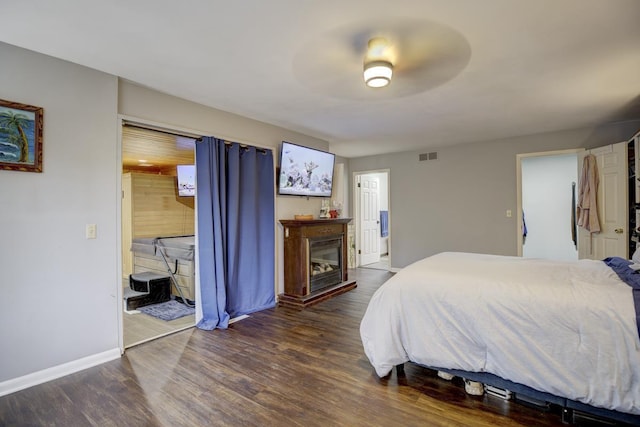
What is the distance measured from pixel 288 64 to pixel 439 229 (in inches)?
168

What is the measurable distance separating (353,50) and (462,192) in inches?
156

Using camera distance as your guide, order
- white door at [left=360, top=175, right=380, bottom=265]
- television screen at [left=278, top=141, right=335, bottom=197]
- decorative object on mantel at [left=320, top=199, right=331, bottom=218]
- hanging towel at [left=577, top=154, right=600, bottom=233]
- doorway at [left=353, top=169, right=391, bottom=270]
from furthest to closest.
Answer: white door at [left=360, top=175, right=380, bottom=265]
doorway at [left=353, top=169, right=391, bottom=270]
decorative object on mantel at [left=320, top=199, right=331, bottom=218]
television screen at [left=278, top=141, right=335, bottom=197]
hanging towel at [left=577, top=154, right=600, bottom=233]

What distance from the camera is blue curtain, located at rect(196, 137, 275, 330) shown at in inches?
127

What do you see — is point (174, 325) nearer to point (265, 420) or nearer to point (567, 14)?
point (265, 420)

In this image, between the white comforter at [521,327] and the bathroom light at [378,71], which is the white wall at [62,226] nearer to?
the bathroom light at [378,71]

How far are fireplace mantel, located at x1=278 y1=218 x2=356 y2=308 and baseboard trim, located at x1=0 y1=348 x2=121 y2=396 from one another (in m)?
1.99

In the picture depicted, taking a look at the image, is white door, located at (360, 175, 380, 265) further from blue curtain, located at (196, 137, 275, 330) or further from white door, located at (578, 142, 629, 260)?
white door, located at (578, 142, 629, 260)

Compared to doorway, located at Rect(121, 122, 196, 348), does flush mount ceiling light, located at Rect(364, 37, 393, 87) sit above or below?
above

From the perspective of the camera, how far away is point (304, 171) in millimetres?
4457

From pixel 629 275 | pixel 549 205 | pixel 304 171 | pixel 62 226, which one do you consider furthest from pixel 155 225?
pixel 549 205

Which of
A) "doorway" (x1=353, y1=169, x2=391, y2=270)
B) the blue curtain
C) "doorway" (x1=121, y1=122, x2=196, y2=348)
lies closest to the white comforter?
the blue curtain

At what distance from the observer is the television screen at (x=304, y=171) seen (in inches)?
164

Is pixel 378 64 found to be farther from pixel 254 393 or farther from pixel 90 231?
pixel 90 231

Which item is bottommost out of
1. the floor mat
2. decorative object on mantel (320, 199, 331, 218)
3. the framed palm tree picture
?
the floor mat
